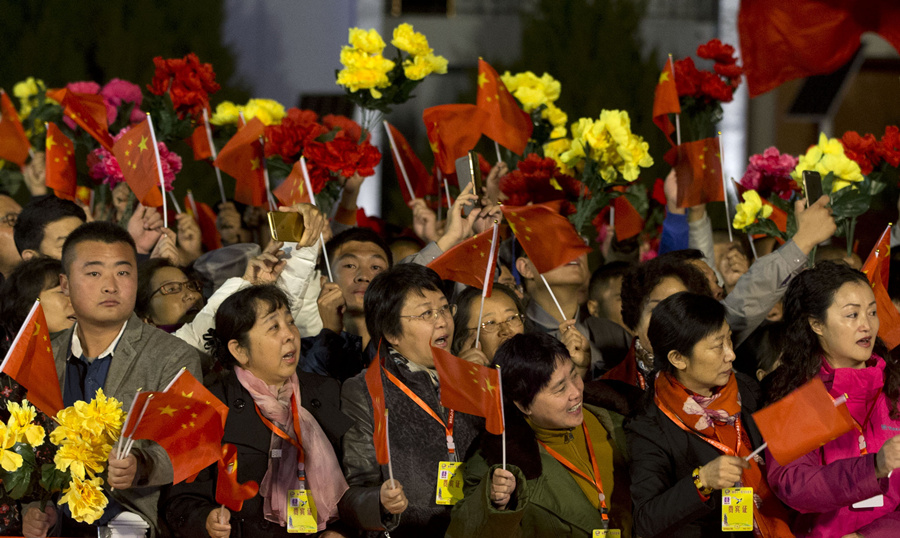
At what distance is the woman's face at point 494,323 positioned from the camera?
3947mm

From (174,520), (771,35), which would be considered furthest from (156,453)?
(771,35)

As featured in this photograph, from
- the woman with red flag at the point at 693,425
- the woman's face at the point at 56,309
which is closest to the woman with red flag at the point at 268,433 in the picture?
the woman's face at the point at 56,309

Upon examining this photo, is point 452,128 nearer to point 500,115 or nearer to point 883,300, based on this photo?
point 500,115

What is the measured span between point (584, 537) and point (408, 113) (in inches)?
308

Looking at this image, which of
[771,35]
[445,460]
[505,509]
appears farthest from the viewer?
[771,35]

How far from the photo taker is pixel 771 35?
776 centimetres

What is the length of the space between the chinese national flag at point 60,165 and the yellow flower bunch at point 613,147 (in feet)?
8.30

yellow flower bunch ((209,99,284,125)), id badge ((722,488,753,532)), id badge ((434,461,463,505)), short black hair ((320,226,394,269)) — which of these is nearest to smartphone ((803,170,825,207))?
id badge ((722,488,753,532))

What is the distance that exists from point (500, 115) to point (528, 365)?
6.71 ft

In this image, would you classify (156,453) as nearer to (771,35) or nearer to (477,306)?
(477,306)

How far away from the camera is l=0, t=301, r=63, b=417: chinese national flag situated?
3180 millimetres

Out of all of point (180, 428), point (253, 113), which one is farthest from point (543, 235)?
point (253, 113)

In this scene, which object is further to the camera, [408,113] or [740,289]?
[408,113]

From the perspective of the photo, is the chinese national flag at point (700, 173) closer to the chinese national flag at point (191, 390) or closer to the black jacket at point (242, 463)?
the black jacket at point (242, 463)
